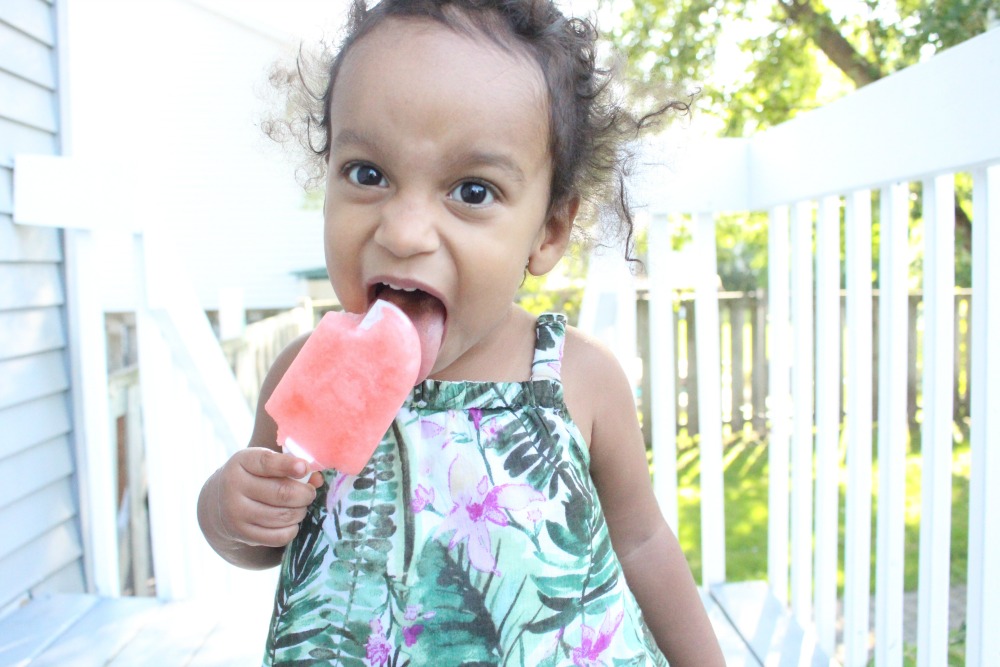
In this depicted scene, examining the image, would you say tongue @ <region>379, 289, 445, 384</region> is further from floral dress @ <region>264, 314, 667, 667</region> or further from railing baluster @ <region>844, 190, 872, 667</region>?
railing baluster @ <region>844, 190, 872, 667</region>

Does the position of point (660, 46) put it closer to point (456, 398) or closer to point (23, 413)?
point (23, 413)

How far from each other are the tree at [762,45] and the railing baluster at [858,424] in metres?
4.02

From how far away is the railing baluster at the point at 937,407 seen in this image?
1504mm

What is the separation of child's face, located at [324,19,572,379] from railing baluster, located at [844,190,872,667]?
86cm

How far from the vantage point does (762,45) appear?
650 centimetres

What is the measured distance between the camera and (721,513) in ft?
7.34

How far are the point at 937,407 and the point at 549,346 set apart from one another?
685mm

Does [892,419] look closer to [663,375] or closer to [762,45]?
[663,375]

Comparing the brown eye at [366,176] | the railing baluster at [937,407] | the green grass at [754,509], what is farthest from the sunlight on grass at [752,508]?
the brown eye at [366,176]

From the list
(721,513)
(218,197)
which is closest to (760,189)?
(721,513)

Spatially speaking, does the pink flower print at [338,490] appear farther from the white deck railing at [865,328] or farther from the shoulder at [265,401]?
the white deck railing at [865,328]

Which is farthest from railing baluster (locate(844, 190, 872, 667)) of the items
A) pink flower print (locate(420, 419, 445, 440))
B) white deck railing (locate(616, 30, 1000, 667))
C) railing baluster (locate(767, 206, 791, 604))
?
pink flower print (locate(420, 419, 445, 440))

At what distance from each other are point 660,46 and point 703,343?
5.00 meters

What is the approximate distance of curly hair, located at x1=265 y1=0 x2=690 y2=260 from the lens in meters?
1.33
